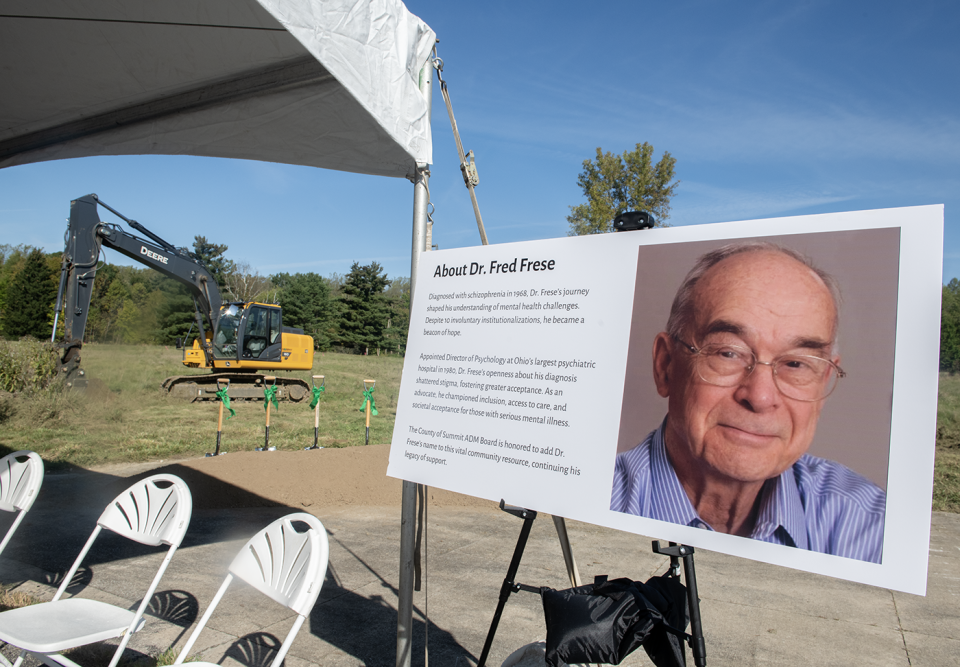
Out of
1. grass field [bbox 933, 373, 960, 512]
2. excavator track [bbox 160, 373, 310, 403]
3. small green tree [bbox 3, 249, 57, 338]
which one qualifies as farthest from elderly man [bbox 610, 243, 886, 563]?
small green tree [bbox 3, 249, 57, 338]

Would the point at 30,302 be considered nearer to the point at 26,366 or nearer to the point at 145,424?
the point at 26,366

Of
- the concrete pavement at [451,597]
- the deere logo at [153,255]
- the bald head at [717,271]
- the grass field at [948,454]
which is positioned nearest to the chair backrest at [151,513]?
the concrete pavement at [451,597]

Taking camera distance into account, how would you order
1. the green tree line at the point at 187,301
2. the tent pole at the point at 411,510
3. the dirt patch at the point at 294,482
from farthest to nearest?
the green tree line at the point at 187,301 < the dirt patch at the point at 294,482 < the tent pole at the point at 411,510

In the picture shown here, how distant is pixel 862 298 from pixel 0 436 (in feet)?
41.5

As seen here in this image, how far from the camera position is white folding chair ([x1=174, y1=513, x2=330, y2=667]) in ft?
6.34

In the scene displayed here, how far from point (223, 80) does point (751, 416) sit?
9.58ft

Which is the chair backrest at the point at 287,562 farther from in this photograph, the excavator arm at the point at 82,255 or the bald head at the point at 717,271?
the excavator arm at the point at 82,255

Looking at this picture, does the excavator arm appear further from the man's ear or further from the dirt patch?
the man's ear

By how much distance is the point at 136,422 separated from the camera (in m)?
13.1

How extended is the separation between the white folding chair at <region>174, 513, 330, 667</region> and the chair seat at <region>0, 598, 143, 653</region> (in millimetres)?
343

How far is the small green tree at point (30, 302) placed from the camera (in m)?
22.8

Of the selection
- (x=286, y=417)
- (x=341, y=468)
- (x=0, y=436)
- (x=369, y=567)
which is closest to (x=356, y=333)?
(x=286, y=417)

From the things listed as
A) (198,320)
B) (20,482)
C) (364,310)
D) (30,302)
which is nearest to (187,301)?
(30,302)

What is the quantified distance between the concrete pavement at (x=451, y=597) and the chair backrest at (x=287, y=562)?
0.61 m
